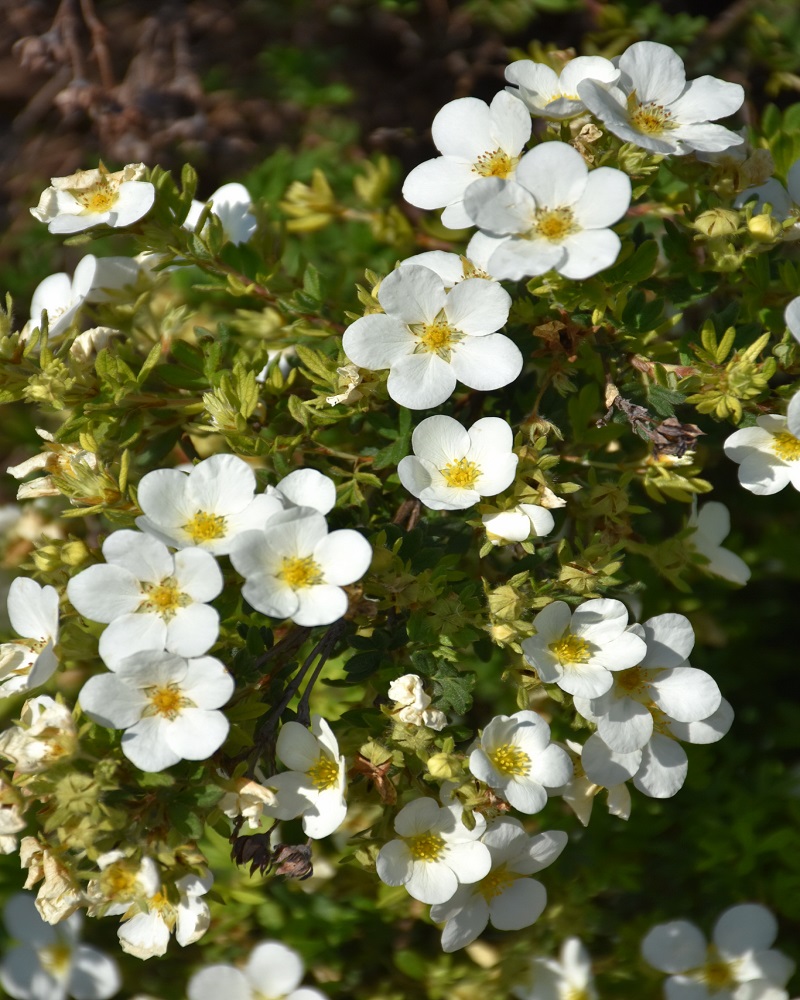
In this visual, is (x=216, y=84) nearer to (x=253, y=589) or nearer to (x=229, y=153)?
(x=229, y=153)

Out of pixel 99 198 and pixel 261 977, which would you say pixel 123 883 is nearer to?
pixel 261 977

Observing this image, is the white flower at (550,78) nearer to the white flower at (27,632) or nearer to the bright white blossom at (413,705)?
the bright white blossom at (413,705)

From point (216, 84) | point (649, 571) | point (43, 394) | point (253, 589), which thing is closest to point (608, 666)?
point (253, 589)

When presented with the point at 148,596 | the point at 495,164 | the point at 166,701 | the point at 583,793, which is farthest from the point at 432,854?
the point at 495,164

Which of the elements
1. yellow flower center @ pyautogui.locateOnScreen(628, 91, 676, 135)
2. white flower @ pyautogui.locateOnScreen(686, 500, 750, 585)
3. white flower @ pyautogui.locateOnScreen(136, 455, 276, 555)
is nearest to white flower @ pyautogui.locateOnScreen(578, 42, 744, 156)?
yellow flower center @ pyautogui.locateOnScreen(628, 91, 676, 135)

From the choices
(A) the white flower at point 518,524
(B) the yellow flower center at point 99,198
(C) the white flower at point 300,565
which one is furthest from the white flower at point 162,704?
(B) the yellow flower center at point 99,198
